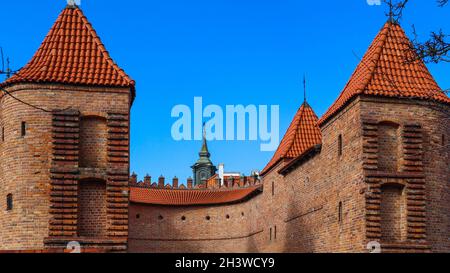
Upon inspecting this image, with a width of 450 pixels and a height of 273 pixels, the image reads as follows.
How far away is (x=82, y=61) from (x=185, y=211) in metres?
35.4

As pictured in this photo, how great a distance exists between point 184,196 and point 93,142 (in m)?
37.7

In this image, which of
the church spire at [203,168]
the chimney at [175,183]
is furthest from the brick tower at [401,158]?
the church spire at [203,168]

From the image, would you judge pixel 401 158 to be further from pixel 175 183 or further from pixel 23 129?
pixel 175 183

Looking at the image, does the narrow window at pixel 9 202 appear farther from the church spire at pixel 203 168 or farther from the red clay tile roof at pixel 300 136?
the church spire at pixel 203 168

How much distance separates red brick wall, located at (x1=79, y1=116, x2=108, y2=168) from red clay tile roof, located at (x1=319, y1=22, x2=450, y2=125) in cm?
821

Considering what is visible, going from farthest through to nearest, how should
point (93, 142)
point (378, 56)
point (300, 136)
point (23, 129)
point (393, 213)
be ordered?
point (300, 136), point (378, 56), point (393, 213), point (93, 142), point (23, 129)

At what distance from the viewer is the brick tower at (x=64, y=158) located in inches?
909

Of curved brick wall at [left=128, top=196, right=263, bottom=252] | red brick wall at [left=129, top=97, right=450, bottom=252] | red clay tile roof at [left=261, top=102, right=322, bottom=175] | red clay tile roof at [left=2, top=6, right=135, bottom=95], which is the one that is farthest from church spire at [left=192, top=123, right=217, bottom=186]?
red clay tile roof at [left=2, top=6, right=135, bottom=95]

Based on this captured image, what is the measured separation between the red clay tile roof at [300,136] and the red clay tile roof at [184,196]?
1760 centimetres

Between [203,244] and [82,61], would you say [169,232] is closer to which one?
[203,244]

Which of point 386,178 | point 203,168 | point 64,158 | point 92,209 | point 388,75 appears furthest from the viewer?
point 203,168

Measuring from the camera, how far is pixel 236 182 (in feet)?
220

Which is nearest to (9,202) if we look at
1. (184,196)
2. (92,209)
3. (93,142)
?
(92,209)

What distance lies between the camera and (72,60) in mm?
24875
